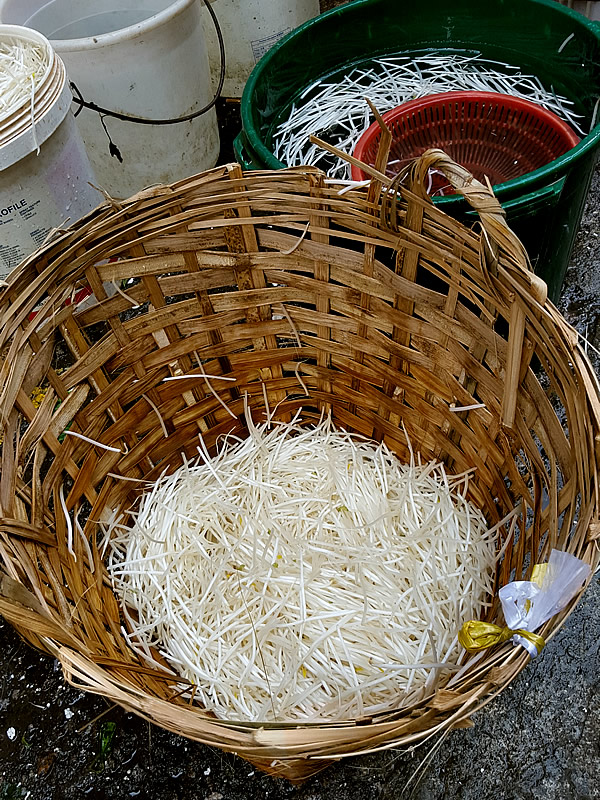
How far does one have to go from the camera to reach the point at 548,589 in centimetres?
83

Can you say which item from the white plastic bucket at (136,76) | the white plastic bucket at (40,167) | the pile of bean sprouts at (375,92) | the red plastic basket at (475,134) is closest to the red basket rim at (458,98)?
the red plastic basket at (475,134)

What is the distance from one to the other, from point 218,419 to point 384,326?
19.6 inches

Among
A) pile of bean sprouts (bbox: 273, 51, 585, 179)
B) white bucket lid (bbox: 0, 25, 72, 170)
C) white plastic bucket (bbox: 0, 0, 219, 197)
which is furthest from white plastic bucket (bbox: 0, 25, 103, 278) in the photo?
pile of bean sprouts (bbox: 273, 51, 585, 179)

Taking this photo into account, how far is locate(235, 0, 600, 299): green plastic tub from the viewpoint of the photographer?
58.7 inches

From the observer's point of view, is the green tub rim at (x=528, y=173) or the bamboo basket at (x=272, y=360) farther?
the green tub rim at (x=528, y=173)

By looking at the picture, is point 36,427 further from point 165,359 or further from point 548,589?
point 548,589

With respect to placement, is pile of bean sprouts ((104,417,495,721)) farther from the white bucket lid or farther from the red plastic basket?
the white bucket lid

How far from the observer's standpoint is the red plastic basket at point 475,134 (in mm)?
1662

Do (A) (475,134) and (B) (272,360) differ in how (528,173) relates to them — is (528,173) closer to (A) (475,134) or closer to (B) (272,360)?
(A) (475,134)

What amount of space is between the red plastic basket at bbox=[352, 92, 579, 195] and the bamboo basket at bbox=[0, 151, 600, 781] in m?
0.39

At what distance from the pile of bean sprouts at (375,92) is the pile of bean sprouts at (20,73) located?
2.08 ft

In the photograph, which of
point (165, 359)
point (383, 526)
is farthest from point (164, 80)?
point (383, 526)

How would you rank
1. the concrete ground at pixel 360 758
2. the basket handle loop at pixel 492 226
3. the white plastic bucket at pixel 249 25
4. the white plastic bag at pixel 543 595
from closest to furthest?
1. the white plastic bag at pixel 543 595
2. the basket handle loop at pixel 492 226
3. the concrete ground at pixel 360 758
4. the white plastic bucket at pixel 249 25

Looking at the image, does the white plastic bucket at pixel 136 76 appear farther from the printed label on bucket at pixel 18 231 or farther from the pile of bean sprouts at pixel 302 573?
Answer: the pile of bean sprouts at pixel 302 573
